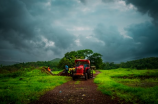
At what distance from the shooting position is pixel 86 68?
1506 cm

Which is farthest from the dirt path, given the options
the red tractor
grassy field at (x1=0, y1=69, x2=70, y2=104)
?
the red tractor

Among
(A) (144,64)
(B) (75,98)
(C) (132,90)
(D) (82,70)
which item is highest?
(D) (82,70)

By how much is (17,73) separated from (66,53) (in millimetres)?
38435

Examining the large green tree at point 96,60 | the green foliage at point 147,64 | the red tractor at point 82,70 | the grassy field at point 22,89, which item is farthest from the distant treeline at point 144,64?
the grassy field at point 22,89

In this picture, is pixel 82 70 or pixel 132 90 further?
pixel 82 70

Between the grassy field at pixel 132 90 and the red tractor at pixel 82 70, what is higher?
the red tractor at pixel 82 70

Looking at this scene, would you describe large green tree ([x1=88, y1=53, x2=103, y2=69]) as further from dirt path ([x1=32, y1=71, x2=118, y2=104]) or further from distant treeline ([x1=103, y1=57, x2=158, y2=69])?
dirt path ([x1=32, y1=71, x2=118, y2=104])

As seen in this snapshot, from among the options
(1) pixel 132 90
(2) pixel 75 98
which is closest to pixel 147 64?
(1) pixel 132 90

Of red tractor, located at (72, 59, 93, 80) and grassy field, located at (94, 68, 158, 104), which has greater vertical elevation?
red tractor, located at (72, 59, 93, 80)

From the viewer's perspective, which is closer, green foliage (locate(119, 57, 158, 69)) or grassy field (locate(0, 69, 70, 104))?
grassy field (locate(0, 69, 70, 104))

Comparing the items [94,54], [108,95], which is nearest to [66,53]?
[94,54]

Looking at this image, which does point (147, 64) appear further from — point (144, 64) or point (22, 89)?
point (22, 89)

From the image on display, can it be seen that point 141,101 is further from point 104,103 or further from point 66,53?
point 66,53

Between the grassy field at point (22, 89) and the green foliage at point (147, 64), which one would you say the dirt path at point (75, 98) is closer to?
the grassy field at point (22, 89)
